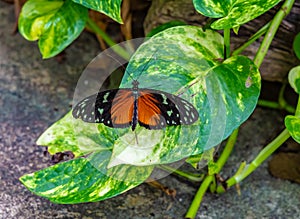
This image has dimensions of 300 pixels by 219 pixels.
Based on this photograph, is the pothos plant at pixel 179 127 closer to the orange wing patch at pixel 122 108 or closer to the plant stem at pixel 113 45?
the orange wing patch at pixel 122 108

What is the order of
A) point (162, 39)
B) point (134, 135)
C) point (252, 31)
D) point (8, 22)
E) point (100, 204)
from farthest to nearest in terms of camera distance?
point (8, 22) → point (252, 31) → point (100, 204) → point (162, 39) → point (134, 135)

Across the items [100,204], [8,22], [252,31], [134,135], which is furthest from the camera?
[8,22]

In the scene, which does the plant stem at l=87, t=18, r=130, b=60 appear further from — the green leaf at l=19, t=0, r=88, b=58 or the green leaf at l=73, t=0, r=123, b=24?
the green leaf at l=73, t=0, r=123, b=24

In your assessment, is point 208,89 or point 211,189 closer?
point 208,89

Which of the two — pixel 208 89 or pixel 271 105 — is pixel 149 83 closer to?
pixel 208 89

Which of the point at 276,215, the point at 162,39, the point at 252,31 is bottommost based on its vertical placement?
the point at 276,215

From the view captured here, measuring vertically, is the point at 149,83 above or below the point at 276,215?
above

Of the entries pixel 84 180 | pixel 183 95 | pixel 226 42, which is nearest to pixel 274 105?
pixel 226 42

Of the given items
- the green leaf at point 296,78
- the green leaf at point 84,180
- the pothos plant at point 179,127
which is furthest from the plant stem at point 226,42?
the green leaf at point 84,180

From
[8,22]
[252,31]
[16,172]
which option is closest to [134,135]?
[16,172]
